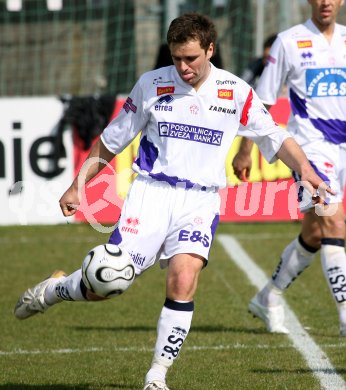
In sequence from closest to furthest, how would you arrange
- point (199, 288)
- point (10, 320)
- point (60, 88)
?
1. point (10, 320)
2. point (199, 288)
3. point (60, 88)

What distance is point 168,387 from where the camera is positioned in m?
5.77

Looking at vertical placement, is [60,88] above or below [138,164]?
below

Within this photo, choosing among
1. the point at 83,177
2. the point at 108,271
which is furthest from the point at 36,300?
the point at 108,271

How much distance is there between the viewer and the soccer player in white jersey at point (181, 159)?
5.43 m

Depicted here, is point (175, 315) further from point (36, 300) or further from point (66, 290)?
point (36, 300)

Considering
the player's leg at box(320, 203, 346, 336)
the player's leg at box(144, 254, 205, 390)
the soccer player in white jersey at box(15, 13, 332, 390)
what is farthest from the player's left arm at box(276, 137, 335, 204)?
the player's leg at box(320, 203, 346, 336)

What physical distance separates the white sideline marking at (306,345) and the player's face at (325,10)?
2084 millimetres

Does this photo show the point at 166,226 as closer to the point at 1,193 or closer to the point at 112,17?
the point at 1,193

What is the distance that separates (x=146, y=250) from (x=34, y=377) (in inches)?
44.6

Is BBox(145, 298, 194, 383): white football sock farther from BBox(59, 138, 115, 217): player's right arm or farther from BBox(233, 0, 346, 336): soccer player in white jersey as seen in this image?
BBox(233, 0, 346, 336): soccer player in white jersey

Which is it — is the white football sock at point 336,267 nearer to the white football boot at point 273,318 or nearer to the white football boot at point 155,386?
the white football boot at point 273,318

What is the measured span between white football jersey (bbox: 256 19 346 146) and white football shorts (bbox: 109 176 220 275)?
5.56 feet

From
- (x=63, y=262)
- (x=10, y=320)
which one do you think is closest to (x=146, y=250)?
(x=10, y=320)

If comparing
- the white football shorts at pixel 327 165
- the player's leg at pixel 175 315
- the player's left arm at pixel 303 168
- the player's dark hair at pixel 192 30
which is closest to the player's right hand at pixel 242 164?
the white football shorts at pixel 327 165
